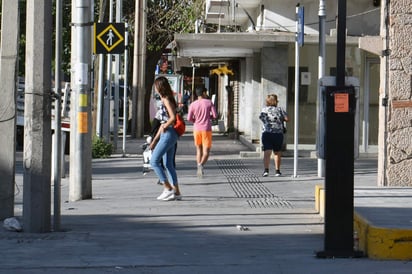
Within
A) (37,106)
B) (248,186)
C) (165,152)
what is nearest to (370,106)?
(248,186)

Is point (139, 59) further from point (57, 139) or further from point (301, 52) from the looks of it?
point (57, 139)

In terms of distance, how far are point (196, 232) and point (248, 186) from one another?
19.9ft

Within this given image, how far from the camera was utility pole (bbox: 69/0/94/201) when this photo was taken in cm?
1415

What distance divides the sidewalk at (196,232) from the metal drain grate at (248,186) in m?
0.02

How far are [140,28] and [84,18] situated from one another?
737 inches

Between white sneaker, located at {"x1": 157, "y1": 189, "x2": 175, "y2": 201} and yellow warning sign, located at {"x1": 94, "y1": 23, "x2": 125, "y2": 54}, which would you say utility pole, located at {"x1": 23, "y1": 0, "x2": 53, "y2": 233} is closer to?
white sneaker, located at {"x1": 157, "y1": 189, "x2": 175, "y2": 201}

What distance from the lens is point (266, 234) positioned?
1098cm

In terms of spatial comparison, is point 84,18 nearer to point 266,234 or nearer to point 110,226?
point 110,226

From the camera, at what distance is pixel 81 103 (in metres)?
14.2

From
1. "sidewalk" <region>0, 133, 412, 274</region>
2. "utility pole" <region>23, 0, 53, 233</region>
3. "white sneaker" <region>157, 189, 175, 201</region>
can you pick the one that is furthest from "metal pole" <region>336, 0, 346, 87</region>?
"white sneaker" <region>157, 189, 175, 201</region>

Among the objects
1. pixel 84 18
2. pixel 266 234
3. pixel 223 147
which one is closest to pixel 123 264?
pixel 266 234

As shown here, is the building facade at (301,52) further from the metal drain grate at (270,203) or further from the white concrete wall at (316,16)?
the metal drain grate at (270,203)

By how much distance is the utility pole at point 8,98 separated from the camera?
11594mm

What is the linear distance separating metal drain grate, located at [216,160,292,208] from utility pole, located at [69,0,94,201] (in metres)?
2.63
